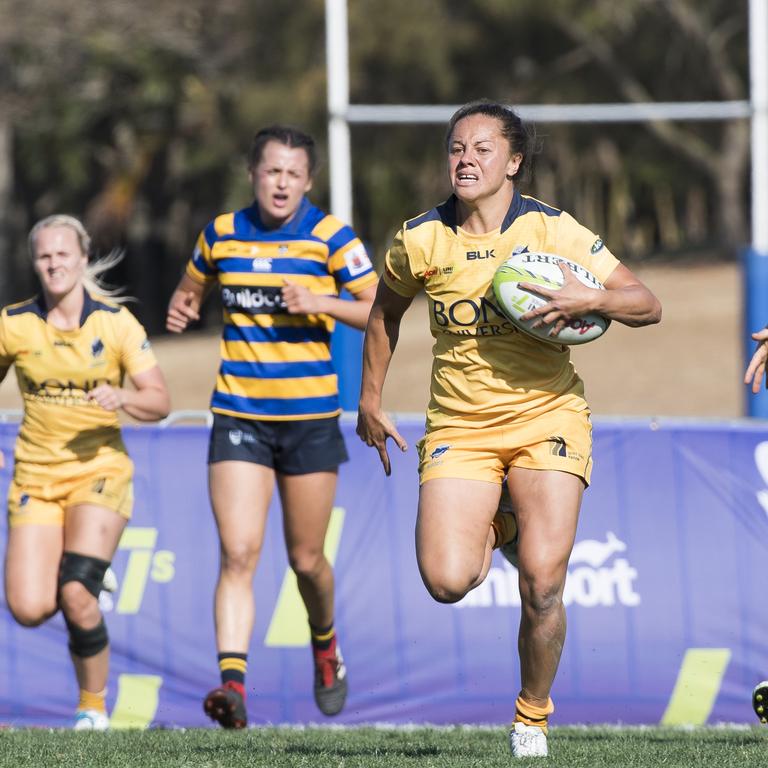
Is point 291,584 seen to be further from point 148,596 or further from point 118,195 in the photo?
point 118,195

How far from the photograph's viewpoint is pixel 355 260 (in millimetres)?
7719

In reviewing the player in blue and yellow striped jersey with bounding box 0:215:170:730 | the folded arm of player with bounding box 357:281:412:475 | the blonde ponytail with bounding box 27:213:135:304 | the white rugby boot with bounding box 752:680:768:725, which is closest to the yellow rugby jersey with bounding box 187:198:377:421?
the player in blue and yellow striped jersey with bounding box 0:215:170:730

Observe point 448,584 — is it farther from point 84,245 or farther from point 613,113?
point 613,113

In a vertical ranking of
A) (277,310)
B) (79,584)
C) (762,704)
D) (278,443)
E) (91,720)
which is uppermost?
(277,310)

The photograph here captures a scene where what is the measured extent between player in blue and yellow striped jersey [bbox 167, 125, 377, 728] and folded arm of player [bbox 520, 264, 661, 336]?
1895 millimetres

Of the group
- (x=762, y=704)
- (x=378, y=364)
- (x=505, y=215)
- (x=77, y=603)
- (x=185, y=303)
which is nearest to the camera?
(x=505, y=215)

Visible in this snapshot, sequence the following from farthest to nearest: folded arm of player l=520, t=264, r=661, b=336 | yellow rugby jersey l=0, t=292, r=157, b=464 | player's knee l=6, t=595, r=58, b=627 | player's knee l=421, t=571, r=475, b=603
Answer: yellow rugby jersey l=0, t=292, r=157, b=464, player's knee l=6, t=595, r=58, b=627, player's knee l=421, t=571, r=475, b=603, folded arm of player l=520, t=264, r=661, b=336

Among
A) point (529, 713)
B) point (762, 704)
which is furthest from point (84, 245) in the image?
point (762, 704)

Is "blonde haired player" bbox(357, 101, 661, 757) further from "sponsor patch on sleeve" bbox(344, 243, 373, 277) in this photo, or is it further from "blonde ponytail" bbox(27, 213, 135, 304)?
"blonde ponytail" bbox(27, 213, 135, 304)

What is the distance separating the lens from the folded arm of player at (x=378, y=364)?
6.30 meters

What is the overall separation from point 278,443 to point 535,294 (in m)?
2.34

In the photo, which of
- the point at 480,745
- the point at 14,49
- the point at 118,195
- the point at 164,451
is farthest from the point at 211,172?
the point at 480,745

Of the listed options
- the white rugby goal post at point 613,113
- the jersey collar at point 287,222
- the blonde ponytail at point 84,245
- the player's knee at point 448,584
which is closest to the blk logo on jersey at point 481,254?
the player's knee at point 448,584

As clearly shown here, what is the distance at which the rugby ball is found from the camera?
5676 mm
